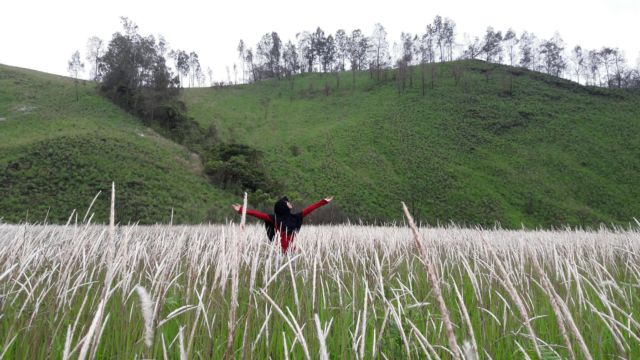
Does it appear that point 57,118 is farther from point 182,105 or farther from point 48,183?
point 48,183

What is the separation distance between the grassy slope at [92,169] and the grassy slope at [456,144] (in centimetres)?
1359

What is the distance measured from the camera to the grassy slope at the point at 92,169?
29.6 metres

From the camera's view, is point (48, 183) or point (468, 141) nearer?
point (48, 183)

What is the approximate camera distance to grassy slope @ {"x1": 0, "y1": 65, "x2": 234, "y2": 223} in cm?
2956

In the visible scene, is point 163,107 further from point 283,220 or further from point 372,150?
point 283,220

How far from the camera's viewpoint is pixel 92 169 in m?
34.2

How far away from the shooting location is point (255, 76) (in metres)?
104

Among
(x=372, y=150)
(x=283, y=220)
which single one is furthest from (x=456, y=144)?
(x=283, y=220)

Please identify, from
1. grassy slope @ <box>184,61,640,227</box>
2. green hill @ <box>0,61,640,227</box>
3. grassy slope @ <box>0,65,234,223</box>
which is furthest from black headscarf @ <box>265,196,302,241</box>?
grassy slope @ <box>184,61,640,227</box>

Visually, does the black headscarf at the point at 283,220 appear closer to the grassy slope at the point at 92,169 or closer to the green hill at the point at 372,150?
the grassy slope at the point at 92,169

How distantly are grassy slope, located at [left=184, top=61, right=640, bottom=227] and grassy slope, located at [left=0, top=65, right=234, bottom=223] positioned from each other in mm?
13590

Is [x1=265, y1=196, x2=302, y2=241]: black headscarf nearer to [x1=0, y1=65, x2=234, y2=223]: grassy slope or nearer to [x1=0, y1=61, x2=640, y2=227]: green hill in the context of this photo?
[x1=0, y1=65, x2=234, y2=223]: grassy slope

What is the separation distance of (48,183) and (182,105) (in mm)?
29215

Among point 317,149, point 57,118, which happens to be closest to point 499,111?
point 317,149
